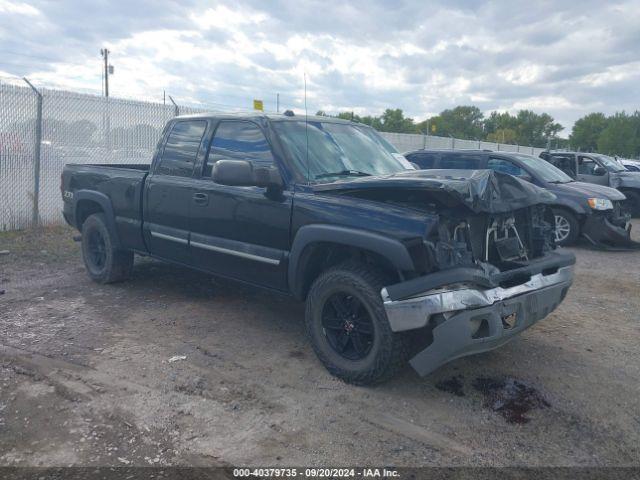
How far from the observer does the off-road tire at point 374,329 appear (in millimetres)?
3695

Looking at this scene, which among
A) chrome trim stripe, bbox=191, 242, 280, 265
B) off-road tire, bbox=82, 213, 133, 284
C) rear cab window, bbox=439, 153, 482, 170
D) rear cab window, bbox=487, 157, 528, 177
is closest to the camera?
chrome trim stripe, bbox=191, 242, 280, 265

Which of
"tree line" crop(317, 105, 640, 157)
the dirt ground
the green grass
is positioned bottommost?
the dirt ground

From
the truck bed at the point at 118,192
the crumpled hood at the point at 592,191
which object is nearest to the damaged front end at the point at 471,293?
the truck bed at the point at 118,192

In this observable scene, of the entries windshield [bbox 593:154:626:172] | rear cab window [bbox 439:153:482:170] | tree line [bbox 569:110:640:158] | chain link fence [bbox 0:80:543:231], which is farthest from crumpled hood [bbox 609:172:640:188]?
tree line [bbox 569:110:640:158]

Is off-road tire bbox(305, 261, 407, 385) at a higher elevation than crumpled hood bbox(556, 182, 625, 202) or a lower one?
lower

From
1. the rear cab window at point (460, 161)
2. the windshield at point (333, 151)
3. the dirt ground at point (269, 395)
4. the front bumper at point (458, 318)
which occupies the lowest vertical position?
the dirt ground at point (269, 395)

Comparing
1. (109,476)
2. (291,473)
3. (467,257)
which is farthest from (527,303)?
(109,476)

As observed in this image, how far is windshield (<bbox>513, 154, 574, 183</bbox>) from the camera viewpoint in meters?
10.2

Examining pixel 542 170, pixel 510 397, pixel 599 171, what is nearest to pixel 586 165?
pixel 599 171

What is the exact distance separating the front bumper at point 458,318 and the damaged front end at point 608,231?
22.0 feet

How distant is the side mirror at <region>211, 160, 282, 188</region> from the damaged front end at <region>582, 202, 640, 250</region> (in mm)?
7280

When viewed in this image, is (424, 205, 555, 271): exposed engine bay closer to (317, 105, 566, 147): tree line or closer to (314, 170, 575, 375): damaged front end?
(314, 170, 575, 375): damaged front end

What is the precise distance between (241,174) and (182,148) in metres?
1.53

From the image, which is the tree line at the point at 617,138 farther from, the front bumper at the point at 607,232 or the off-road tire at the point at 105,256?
the off-road tire at the point at 105,256
